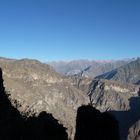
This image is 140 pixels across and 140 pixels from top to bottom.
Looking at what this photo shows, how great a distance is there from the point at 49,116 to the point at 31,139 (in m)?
6.20

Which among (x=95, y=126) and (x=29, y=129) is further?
(x=29, y=129)

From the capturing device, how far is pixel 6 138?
40.7 m

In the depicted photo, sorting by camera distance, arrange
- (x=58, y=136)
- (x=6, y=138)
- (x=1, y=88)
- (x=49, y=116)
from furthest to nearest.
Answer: (x=1, y=88)
(x=49, y=116)
(x=58, y=136)
(x=6, y=138)

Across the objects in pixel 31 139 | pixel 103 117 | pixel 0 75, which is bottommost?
pixel 31 139

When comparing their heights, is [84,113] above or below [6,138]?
above

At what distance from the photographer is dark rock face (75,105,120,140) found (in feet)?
135

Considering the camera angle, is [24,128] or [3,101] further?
[3,101]

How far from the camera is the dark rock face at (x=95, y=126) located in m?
41.3

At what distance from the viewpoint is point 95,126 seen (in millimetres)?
41531

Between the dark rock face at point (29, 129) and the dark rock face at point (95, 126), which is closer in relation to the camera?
the dark rock face at point (95, 126)

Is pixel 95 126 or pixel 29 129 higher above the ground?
pixel 95 126

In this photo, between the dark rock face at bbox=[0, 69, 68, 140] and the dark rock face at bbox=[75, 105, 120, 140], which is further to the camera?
the dark rock face at bbox=[0, 69, 68, 140]

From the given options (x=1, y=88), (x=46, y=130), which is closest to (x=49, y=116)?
(x=46, y=130)

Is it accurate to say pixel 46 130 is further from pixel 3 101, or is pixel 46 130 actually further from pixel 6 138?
pixel 3 101
